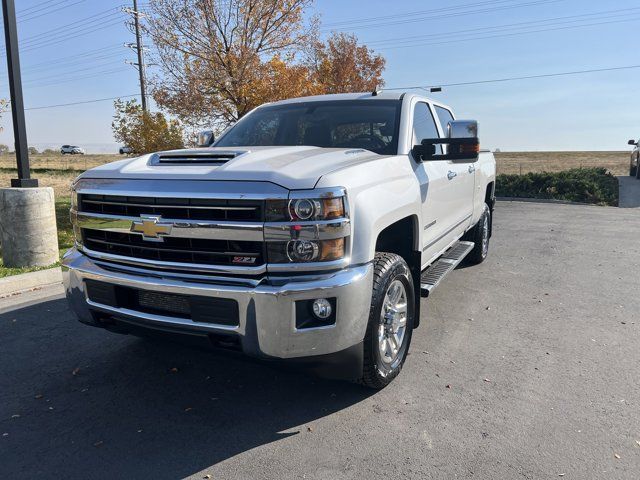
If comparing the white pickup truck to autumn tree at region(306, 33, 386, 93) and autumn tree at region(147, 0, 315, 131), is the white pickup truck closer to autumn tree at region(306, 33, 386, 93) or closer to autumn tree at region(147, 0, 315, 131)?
autumn tree at region(147, 0, 315, 131)

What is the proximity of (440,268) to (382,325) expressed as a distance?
5.61ft

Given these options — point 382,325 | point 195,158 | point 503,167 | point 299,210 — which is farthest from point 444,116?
point 503,167

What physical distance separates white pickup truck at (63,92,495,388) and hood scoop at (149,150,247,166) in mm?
12

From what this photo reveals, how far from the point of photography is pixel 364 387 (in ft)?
11.1

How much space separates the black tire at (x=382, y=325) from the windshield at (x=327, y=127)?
3.43 feet

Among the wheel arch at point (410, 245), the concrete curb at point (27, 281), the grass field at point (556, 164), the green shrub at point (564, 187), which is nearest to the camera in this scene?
the wheel arch at point (410, 245)

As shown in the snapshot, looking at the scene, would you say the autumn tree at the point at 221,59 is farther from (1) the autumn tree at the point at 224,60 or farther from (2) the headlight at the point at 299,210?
(2) the headlight at the point at 299,210

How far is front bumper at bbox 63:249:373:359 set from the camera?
268 centimetres

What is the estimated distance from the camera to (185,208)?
9.41ft

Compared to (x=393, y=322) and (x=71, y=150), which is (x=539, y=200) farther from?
(x=71, y=150)

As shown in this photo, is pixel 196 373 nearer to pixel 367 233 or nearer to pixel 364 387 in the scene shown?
pixel 364 387

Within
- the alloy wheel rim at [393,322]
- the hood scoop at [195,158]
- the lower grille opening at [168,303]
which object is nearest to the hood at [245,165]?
the hood scoop at [195,158]

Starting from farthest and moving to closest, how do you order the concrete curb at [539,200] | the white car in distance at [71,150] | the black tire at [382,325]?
the white car in distance at [71,150] → the concrete curb at [539,200] → the black tire at [382,325]

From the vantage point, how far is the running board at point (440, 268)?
409 cm
